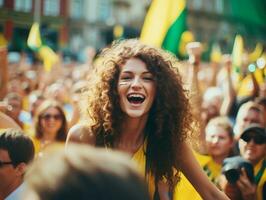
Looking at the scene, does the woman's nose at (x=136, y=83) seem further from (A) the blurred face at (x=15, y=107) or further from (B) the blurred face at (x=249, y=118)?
(A) the blurred face at (x=15, y=107)

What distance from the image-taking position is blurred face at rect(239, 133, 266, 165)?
3938mm

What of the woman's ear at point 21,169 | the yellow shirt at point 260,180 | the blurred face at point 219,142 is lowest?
the yellow shirt at point 260,180

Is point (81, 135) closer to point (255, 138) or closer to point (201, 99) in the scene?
point (255, 138)

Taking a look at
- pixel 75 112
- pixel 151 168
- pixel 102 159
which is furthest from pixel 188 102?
pixel 75 112

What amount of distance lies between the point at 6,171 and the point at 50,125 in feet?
7.82

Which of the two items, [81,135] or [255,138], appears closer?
[81,135]

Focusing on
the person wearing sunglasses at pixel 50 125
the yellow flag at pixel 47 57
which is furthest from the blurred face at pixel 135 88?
the yellow flag at pixel 47 57

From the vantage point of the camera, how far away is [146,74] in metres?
2.79

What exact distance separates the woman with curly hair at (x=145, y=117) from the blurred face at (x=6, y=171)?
1.24 ft

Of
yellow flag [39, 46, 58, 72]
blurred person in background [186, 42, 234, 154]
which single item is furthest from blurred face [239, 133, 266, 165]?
yellow flag [39, 46, 58, 72]

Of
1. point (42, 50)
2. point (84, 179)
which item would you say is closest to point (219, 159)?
point (84, 179)

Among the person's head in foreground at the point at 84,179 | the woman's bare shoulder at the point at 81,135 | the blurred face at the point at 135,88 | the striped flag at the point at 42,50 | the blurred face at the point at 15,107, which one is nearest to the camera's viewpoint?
the person's head in foreground at the point at 84,179

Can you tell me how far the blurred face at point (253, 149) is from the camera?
3938mm

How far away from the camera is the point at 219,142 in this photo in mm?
4387
